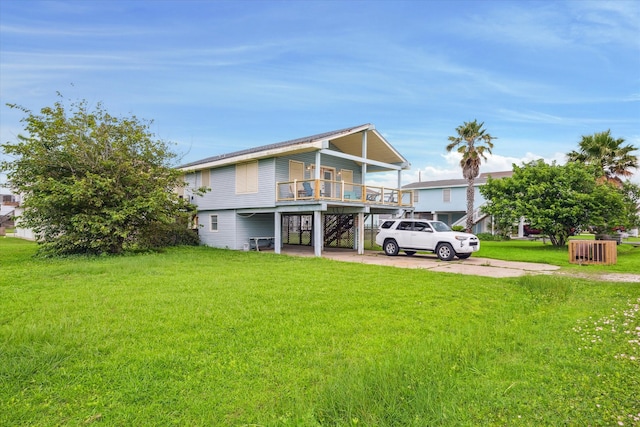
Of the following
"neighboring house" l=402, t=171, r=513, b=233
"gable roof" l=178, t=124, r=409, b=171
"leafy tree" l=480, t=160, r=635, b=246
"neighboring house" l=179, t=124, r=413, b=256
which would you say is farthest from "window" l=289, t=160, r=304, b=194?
"neighboring house" l=402, t=171, r=513, b=233

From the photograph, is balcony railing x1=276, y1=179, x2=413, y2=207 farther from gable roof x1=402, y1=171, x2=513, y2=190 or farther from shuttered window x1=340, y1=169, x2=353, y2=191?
gable roof x1=402, y1=171, x2=513, y2=190

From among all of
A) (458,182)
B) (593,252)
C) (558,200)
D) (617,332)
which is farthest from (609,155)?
(617,332)

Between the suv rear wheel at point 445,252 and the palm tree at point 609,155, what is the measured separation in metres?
14.6

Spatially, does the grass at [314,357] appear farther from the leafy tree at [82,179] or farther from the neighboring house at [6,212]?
the neighboring house at [6,212]

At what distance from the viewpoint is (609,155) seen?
78.5ft

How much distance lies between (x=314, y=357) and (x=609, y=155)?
1077 inches

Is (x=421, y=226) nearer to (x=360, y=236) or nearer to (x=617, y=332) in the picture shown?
(x=360, y=236)

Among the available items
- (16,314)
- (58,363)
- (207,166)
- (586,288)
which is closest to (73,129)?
(207,166)

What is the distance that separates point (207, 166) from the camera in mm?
20375

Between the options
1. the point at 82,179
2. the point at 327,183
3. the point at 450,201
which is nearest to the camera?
the point at 82,179

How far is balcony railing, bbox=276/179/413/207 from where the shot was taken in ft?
53.5

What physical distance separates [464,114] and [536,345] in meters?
26.5

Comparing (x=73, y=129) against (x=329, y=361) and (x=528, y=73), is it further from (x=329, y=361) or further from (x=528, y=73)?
(x=528, y=73)

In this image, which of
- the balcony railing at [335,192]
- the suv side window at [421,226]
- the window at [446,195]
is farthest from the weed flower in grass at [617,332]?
the window at [446,195]
